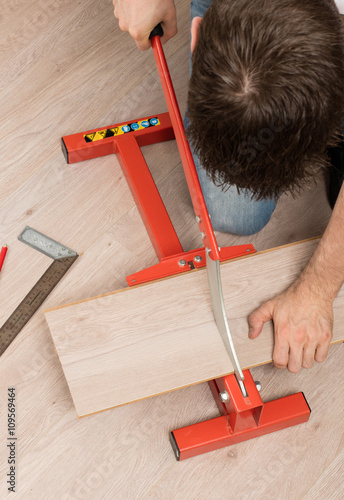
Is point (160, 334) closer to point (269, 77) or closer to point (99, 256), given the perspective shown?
point (99, 256)

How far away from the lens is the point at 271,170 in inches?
39.3

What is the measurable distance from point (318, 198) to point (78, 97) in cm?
89

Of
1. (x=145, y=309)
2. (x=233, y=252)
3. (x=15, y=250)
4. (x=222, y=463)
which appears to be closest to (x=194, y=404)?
(x=222, y=463)

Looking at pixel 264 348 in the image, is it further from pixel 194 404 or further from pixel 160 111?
pixel 160 111

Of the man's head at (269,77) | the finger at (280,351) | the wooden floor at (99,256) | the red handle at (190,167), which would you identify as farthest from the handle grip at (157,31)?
the finger at (280,351)

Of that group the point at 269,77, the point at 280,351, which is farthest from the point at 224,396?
the point at 269,77

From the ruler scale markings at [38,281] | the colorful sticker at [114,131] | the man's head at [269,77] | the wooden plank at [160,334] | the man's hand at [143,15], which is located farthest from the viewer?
the colorful sticker at [114,131]

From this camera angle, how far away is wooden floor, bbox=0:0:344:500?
1343 millimetres

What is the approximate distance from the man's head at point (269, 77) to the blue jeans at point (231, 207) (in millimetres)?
558

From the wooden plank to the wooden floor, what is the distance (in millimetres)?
199

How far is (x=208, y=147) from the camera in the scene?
39.1 inches

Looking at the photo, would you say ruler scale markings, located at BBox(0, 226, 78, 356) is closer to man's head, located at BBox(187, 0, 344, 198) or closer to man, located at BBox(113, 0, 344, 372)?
man, located at BBox(113, 0, 344, 372)

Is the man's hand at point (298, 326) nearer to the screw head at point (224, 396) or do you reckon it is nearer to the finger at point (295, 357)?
the finger at point (295, 357)

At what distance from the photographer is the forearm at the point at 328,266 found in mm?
1282
